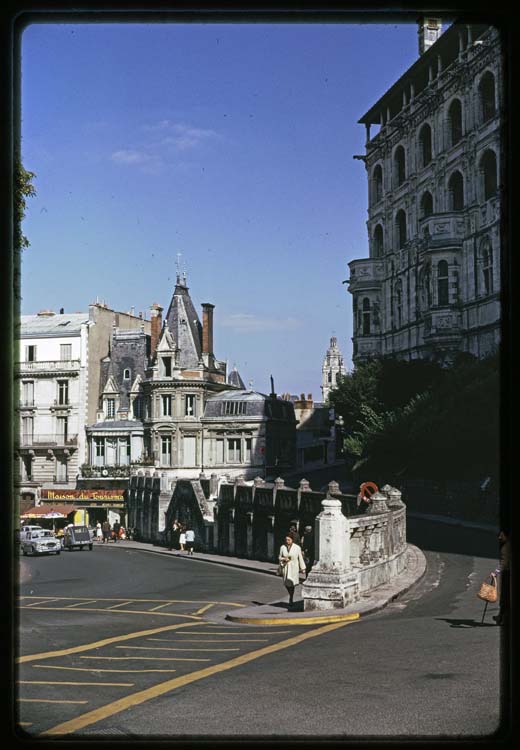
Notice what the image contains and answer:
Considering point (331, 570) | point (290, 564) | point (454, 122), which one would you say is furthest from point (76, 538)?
point (331, 570)

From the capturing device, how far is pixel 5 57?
10750 millimetres

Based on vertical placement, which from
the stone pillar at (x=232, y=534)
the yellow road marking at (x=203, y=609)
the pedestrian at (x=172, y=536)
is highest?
the yellow road marking at (x=203, y=609)

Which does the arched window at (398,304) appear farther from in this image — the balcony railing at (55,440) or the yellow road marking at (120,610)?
the yellow road marking at (120,610)

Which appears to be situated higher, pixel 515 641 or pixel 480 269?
pixel 480 269

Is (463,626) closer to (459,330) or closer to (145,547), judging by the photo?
(459,330)

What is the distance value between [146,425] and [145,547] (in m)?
18.6

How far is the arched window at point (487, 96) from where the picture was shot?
5615 centimetres

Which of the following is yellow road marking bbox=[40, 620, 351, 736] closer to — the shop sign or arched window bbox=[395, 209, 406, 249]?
arched window bbox=[395, 209, 406, 249]

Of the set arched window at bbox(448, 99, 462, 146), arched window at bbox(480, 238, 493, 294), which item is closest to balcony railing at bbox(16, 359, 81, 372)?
arched window at bbox(448, 99, 462, 146)

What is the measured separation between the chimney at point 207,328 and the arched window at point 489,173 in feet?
116

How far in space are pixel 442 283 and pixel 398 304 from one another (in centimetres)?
924

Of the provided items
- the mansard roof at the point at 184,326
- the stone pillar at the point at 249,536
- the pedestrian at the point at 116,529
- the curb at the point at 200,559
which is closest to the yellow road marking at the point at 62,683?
the curb at the point at 200,559

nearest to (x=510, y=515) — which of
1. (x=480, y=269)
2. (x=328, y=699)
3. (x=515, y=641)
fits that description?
(x=515, y=641)

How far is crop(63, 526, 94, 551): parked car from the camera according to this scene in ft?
212
